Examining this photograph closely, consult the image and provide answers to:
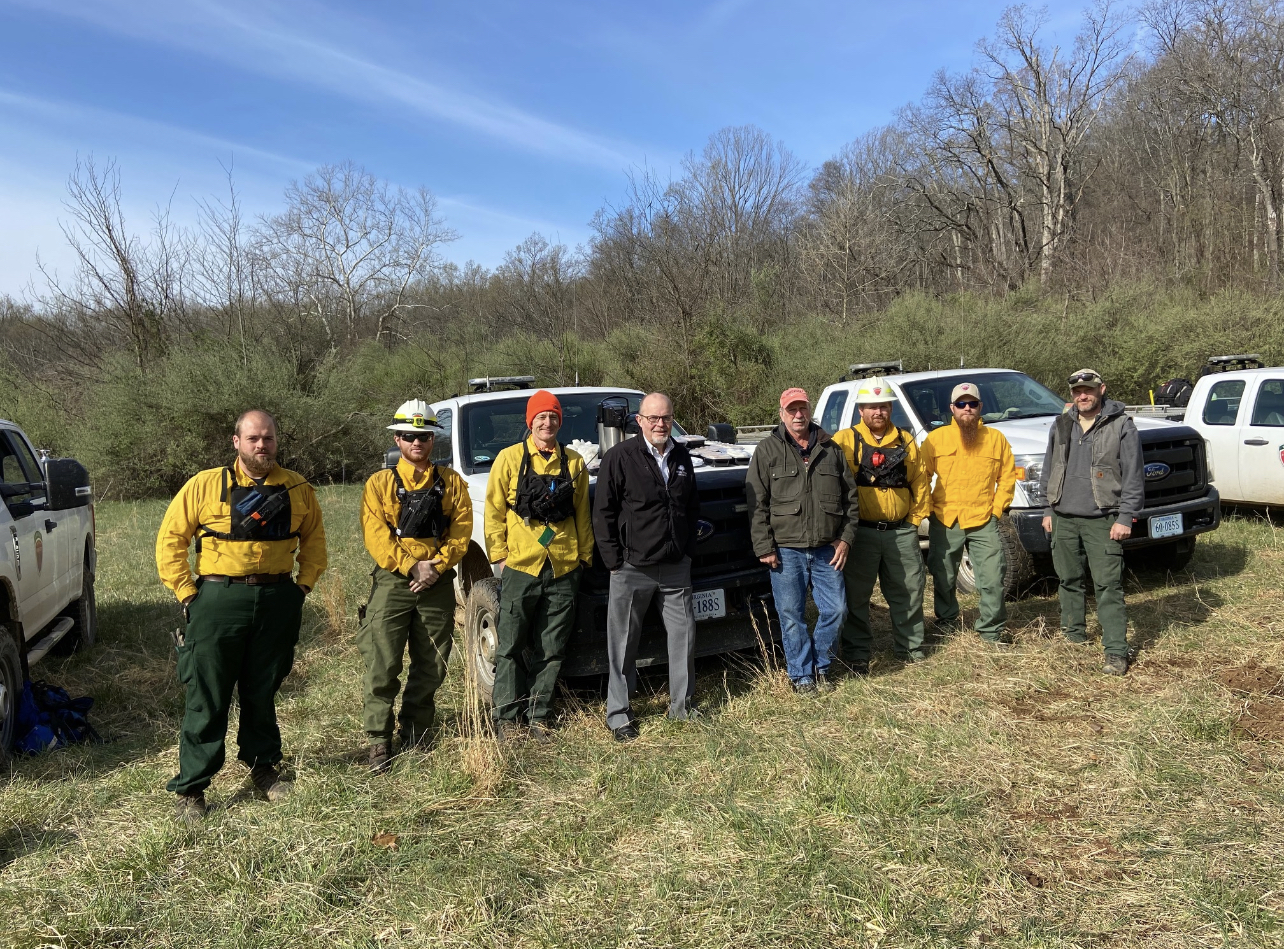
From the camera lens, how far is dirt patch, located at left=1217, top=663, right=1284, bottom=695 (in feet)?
16.0

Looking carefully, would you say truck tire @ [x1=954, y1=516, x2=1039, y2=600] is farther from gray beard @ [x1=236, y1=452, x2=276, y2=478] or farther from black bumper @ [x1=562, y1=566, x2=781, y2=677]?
gray beard @ [x1=236, y1=452, x2=276, y2=478]

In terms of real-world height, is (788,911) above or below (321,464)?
below

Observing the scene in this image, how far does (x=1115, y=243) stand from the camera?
28.6 m

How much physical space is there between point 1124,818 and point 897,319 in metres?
15.9

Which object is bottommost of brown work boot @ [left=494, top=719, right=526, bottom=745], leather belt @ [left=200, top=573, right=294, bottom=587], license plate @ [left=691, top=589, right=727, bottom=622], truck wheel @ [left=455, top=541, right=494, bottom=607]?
brown work boot @ [left=494, top=719, right=526, bottom=745]

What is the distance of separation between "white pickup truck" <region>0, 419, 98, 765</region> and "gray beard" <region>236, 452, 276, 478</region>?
203cm

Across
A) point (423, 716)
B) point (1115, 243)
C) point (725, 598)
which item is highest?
point (1115, 243)

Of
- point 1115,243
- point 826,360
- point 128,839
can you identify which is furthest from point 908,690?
point 1115,243

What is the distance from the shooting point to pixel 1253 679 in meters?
5.04

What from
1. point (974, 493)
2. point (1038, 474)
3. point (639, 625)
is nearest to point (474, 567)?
point (639, 625)

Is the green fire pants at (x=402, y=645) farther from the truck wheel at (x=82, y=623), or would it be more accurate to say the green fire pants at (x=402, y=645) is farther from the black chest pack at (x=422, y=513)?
the truck wheel at (x=82, y=623)

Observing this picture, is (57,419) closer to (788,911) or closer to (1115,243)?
(788,911)

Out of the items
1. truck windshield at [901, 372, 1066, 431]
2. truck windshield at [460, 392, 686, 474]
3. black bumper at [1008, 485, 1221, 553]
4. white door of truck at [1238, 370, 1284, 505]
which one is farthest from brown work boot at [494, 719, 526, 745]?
white door of truck at [1238, 370, 1284, 505]

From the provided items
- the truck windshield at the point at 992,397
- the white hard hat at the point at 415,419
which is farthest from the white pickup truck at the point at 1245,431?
the white hard hat at the point at 415,419
